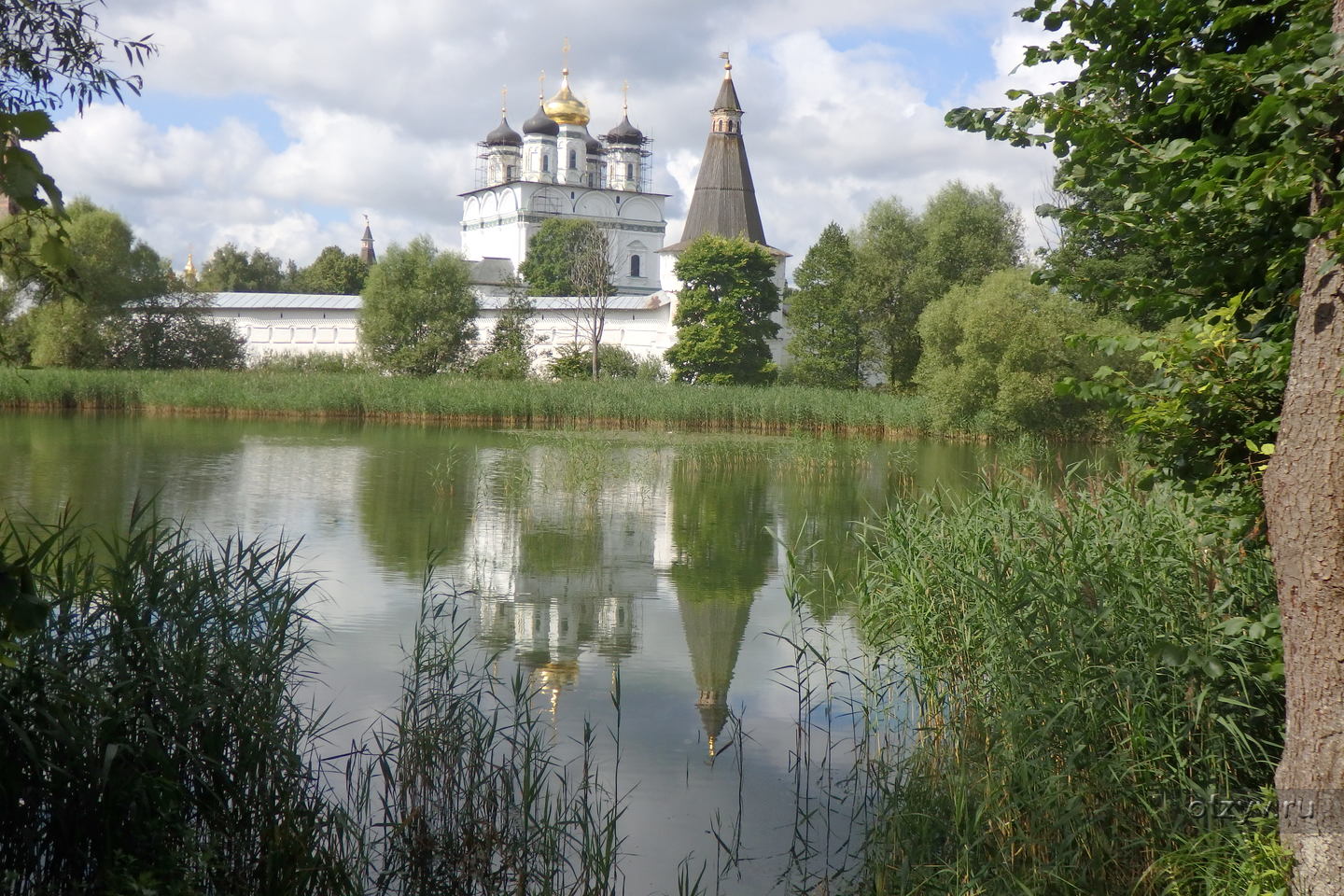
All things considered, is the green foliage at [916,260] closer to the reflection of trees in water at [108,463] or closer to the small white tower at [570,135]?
the reflection of trees in water at [108,463]

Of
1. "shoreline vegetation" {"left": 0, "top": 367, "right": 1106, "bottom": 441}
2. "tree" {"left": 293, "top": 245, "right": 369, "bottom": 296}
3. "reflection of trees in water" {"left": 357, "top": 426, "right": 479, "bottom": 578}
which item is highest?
"tree" {"left": 293, "top": 245, "right": 369, "bottom": 296}

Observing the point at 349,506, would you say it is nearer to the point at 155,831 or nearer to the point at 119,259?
the point at 155,831

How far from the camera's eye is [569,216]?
58.4 metres

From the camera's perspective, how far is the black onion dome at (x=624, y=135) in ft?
207

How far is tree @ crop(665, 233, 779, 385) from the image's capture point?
3306 centimetres

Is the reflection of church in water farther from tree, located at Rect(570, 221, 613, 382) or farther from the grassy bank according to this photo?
tree, located at Rect(570, 221, 613, 382)

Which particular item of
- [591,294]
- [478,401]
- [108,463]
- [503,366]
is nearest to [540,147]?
[591,294]

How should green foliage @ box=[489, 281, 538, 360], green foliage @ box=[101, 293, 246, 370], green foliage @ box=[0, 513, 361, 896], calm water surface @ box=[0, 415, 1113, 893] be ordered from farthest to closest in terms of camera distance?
green foliage @ box=[489, 281, 538, 360] → green foliage @ box=[101, 293, 246, 370] → calm water surface @ box=[0, 415, 1113, 893] → green foliage @ box=[0, 513, 361, 896]

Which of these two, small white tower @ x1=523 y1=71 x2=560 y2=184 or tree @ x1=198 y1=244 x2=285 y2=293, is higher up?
small white tower @ x1=523 y1=71 x2=560 y2=184

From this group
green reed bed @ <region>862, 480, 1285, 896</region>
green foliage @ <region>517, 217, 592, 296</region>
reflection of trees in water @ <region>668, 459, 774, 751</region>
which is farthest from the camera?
green foliage @ <region>517, 217, 592, 296</region>

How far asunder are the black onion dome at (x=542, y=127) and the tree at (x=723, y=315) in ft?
91.8

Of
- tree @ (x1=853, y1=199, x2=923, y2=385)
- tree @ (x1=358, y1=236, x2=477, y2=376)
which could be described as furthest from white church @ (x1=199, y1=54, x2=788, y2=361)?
tree @ (x1=853, y1=199, x2=923, y2=385)

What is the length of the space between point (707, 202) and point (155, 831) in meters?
45.4

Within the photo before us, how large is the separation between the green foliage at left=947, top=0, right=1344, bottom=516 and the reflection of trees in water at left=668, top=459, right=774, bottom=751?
8.28ft
